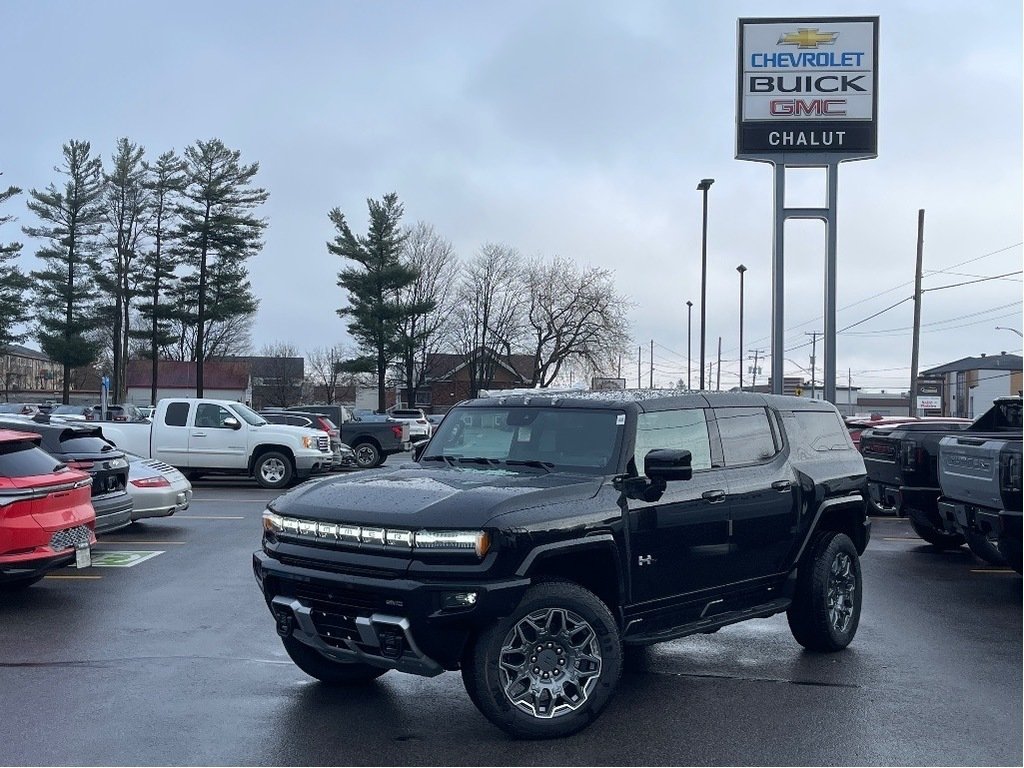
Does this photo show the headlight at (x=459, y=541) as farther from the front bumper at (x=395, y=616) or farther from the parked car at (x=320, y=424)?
the parked car at (x=320, y=424)

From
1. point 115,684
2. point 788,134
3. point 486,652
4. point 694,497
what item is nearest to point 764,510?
point 694,497

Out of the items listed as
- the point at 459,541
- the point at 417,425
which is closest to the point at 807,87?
the point at 417,425

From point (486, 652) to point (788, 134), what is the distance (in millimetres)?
21780

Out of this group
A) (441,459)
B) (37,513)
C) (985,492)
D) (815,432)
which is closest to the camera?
(441,459)

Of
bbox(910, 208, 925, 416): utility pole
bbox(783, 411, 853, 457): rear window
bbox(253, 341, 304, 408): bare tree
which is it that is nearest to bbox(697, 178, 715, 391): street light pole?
bbox(910, 208, 925, 416): utility pole

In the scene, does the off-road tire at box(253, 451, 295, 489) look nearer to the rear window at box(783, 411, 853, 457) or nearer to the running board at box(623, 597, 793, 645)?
the rear window at box(783, 411, 853, 457)

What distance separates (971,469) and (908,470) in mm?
2571

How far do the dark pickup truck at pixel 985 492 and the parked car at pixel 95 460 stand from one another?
8.61m

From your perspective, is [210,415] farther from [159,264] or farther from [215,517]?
[159,264]

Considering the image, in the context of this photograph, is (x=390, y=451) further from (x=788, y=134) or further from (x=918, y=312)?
(x=918, y=312)

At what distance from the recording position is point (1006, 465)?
8.75 metres

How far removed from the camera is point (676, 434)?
21.9 ft

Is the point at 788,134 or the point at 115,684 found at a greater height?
the point at 788,134

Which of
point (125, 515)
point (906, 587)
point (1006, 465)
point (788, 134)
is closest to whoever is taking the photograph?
point (1006, 465)
